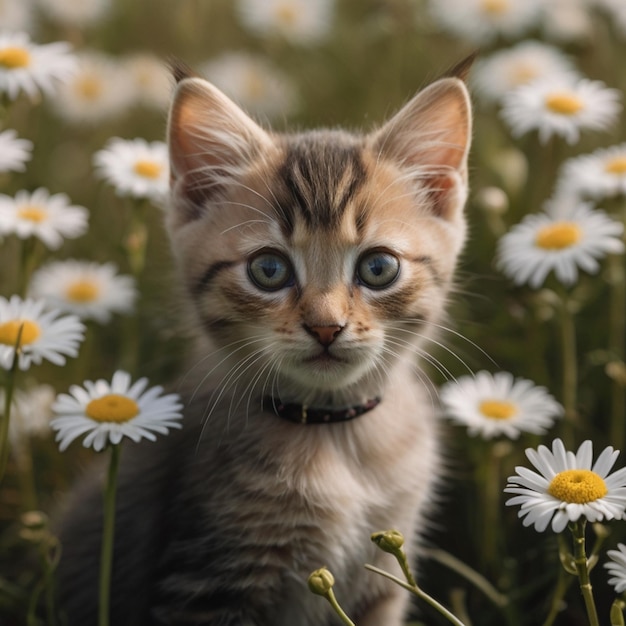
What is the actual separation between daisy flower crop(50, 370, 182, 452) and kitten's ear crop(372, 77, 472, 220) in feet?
2.30

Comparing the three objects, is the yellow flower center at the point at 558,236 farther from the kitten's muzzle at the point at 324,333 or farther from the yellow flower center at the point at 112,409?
the yellow flower center at the point at 112,409

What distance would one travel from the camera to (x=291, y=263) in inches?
72.7

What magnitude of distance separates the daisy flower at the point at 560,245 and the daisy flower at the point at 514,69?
1012 millimetres

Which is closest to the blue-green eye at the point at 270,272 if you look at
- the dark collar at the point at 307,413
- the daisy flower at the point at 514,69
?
the dark collar at the point at 307,413

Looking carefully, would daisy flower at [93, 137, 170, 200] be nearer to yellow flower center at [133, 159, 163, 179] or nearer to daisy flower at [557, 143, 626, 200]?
yellow flower center at [133, 159, 163, 179]

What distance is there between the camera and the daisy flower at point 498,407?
6.81 ft

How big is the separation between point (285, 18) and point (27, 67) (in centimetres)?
194

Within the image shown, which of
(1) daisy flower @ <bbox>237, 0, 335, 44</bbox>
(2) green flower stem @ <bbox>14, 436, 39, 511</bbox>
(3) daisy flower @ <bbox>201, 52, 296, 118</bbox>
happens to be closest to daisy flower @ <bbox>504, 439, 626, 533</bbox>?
(2) green flower stem @ <bbox>14, 436, 39, 511</bbox>

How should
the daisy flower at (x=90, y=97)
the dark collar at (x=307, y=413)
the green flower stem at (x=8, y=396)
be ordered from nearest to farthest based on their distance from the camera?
the green flower stem at (x=8, y=396), the dark collar at (x=307, y=413), the daisy flower at (x=90, y=97)

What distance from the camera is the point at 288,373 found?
1858 millimetres

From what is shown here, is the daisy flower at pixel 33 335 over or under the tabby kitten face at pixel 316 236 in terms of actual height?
under

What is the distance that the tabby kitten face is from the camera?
1810 millimetres

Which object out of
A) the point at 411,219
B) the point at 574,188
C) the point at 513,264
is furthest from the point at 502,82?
the point at 411,219

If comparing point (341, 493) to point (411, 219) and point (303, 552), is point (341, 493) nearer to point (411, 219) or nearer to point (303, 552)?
point (303, 552)
